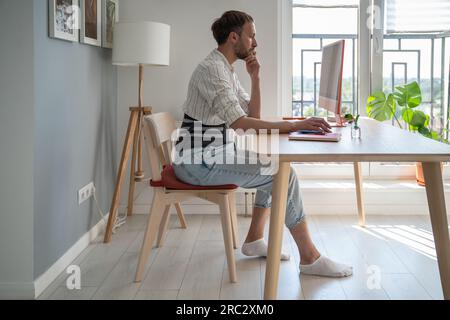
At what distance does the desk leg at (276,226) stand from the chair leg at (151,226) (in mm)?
742

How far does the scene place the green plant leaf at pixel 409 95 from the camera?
13.4 ft

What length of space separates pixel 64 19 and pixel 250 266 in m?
1.53

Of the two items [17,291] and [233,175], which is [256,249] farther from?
[17,291]

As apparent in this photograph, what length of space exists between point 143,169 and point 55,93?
4.88ft

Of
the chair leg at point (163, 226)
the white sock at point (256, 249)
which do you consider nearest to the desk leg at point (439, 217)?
the white sock at point (256, 249)

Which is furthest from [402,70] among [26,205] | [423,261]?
[26,205]

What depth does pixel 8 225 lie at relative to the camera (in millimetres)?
2508

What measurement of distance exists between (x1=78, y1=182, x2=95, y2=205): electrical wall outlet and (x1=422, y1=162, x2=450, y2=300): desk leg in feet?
6.08

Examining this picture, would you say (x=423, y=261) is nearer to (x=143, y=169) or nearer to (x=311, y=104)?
(x=311, y=104)

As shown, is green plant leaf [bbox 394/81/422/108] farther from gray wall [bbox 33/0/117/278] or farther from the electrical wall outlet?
the electrical wall outlet

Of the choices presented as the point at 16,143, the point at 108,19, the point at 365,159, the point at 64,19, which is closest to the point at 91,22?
the point at 108,19

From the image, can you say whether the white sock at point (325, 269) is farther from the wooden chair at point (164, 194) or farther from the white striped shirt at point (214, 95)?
the white striped shirt at point (214, 95)

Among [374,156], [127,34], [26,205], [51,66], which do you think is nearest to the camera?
[374,156]

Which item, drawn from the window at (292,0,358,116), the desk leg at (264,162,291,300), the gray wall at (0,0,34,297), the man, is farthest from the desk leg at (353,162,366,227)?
the gray wall at (0,0,34,297)
